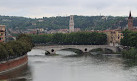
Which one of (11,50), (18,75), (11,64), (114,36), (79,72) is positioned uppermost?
(114,36)

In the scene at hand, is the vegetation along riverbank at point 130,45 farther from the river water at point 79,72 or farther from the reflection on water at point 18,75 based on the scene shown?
the reflection on water at point 18,75

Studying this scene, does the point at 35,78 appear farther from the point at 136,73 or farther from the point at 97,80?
the point at 136,73

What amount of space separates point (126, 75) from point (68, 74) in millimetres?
10681

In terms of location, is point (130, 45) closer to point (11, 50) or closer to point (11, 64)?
point (11, 50)

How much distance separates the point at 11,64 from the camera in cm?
7388

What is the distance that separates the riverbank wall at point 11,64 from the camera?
6855cm

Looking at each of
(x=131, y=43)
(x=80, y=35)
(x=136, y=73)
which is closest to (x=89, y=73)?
(x=136, y=73)

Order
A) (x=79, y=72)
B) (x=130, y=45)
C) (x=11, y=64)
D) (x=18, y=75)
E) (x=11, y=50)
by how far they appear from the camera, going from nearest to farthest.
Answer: (x=18, y=75) < (x=79, y=72) < (x=11, y=64) < (x=11, y=50) < (x=130, y=45)

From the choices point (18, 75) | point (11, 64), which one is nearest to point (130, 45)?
point (11, 64)

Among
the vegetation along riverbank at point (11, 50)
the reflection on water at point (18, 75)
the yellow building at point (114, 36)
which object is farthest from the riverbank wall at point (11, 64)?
the yellow building at point (114, 36)

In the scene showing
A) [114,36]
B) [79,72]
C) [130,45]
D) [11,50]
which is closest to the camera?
[79,72]

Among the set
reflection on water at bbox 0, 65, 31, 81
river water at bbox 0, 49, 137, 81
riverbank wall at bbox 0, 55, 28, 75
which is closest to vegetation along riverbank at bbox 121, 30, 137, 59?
river water at bbox 0, 49, 137, 81

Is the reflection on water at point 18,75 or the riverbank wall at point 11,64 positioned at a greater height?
the riverbank wall at point 11,64

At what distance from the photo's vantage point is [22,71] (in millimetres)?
73438
